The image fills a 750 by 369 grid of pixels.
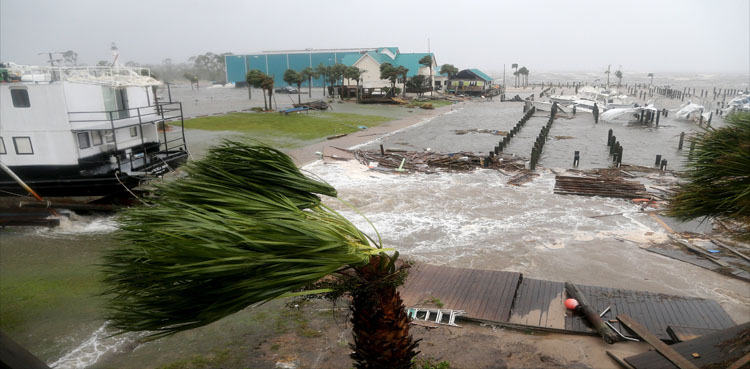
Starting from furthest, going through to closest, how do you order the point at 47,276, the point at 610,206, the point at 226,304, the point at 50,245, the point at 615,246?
the point at 610,206
the point at 50,245
the point at 615,246
the point at 47,276
the point at 226,304

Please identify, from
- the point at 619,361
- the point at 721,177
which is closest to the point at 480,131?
the point at 619,361

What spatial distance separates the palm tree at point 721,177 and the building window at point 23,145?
21.0m

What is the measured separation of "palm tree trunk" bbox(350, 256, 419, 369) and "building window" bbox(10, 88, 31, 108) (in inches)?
720

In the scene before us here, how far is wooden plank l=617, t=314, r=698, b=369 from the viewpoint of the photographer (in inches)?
259

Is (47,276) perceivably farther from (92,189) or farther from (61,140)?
(61,140)

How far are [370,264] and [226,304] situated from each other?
4.45ft

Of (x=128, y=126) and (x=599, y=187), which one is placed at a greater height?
(x=128, y=126)

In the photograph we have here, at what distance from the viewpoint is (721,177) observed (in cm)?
552

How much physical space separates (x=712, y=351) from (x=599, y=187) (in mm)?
15611

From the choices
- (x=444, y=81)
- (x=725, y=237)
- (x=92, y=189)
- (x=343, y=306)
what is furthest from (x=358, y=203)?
(x=444, y=81)

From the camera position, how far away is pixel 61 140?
56.1ft

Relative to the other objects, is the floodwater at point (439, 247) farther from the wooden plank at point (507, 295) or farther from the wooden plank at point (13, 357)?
the wooden plank at point (13, 357)

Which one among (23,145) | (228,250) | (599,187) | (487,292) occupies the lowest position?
(599,187)

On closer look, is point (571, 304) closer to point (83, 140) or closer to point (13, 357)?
point (13, 357)
